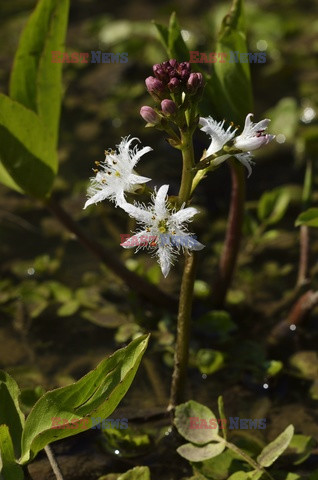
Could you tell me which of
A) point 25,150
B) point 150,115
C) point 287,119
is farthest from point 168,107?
point 287,119

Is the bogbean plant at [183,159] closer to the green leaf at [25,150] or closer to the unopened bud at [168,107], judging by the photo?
the unopened bud at [168,107]

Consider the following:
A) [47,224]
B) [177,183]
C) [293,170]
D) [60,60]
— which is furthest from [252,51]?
[60,60]

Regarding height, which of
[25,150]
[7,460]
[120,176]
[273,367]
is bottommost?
[7,460]

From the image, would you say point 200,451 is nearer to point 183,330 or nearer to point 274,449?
point 274,449

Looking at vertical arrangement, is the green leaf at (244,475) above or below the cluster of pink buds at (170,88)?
below

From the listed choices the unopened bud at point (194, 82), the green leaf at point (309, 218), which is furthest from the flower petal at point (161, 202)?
the green leaf at point (309, 218)

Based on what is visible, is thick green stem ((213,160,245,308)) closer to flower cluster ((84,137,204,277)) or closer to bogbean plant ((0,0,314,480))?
bogbean plant ((0,0,314,480))

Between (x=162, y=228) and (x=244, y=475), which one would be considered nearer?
(x=162, y=228)
